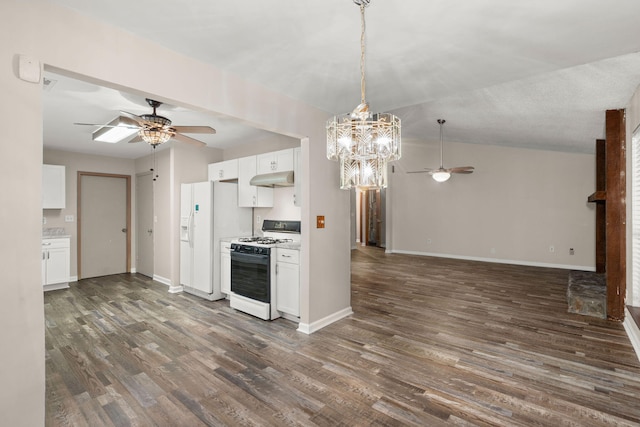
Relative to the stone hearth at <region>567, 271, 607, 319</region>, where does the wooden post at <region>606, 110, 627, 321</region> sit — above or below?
above

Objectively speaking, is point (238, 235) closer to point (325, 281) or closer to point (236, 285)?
point (236, 285)

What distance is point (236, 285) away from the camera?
13.5 ft

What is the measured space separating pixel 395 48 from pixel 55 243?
6261 mm

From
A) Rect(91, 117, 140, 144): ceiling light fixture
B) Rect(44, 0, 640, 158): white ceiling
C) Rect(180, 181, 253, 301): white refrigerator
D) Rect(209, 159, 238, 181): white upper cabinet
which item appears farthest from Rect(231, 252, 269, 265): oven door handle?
Rect(91, 117, 140, 144): ceiling light fixture

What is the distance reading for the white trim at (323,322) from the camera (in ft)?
11.0

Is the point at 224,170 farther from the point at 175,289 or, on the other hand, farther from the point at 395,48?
the point at 395,48

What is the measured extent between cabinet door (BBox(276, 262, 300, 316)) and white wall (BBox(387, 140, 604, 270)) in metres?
6.07

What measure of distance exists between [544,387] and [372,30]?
114 inches

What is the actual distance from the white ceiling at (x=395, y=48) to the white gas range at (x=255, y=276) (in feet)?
5.89

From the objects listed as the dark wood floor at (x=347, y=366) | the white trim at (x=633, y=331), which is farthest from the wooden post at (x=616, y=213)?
the dark wood floor at (x=347, y=366)

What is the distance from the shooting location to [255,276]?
3871 millimetres

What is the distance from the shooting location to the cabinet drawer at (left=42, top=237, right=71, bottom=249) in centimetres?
519

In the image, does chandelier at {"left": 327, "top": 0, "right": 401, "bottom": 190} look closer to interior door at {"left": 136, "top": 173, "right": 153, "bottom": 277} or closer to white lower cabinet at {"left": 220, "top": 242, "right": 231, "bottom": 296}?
white lower cabinet at {"left": 220, "top": 242, "right": 231, "bottom": 296}

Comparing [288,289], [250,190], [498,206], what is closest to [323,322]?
[288,289]
